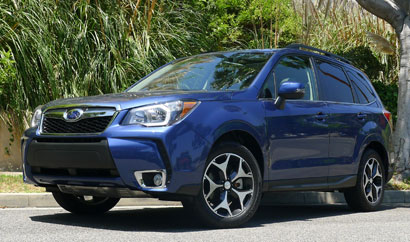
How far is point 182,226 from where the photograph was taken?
621 cm

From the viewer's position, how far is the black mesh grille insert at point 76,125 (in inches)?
220

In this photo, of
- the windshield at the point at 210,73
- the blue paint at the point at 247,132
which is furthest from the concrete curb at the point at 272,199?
the windshield at the point at 210,73

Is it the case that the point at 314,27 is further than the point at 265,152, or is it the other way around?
the point at 314,27

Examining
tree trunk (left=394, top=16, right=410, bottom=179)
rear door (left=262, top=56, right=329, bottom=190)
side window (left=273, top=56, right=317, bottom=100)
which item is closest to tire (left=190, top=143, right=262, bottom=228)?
rear door (left=262, top=56, right=329, bottom=190)

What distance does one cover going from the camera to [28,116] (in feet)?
37.7

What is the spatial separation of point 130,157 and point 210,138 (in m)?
0.73

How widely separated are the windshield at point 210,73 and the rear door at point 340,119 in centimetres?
101

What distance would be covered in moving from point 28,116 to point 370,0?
6152 mm

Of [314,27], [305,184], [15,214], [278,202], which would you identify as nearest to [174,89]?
[305,184]

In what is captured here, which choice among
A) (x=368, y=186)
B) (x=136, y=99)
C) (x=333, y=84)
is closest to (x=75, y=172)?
(x=136, y=99)

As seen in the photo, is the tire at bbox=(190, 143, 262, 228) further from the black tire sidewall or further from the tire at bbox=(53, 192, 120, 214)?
the black tire sidewall

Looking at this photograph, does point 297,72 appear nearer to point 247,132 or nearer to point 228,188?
point 247,132

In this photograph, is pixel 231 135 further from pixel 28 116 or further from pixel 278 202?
pixel 28 116

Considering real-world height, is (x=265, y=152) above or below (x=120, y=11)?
below
